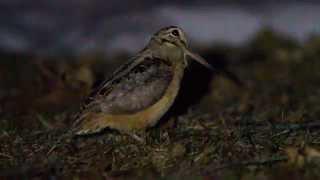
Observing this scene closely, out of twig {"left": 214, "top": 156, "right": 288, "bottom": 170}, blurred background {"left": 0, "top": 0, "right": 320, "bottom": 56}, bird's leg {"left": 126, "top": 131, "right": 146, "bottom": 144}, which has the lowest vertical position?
twig {"left": 214, "top": 156, "right": 288, "bottom": 170}

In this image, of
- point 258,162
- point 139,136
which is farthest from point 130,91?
point 258,162

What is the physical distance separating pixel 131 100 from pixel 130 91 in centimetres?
8

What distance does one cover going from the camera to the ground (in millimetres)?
8086

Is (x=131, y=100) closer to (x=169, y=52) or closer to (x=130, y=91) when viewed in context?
(x=130, y=91)

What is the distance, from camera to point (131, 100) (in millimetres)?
8891

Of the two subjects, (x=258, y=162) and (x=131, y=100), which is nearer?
(x=258, y=162)

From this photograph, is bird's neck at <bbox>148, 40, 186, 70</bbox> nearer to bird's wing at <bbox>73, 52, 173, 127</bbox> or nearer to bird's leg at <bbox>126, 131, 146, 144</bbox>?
bird's wing at <bbox>73, 52, 173, 127</bbox>

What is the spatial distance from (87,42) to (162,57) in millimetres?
5465

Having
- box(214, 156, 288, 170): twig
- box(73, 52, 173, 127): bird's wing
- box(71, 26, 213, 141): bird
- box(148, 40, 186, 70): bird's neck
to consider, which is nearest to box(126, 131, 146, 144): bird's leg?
box(71, 26, 213, 141): bird

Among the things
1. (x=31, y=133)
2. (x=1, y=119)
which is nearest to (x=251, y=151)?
(x=31, y=133)

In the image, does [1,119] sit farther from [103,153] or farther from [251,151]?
[251,151]

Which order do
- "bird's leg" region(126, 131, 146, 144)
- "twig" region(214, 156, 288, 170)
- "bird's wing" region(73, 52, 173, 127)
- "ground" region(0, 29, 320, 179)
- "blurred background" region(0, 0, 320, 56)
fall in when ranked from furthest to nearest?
"blurred background" region(0, 0, 320, 56) → "bird's wing" region(73, 52, 173, 127) → "bird's leg" region(126, 131, 146, 144) → "ground" region(0, 29, 320, 179) → "twig" region(214, 156, 288, 170)

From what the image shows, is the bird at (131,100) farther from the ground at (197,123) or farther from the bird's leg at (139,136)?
the ground at (197,123)

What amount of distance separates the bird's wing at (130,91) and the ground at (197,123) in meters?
0.27
